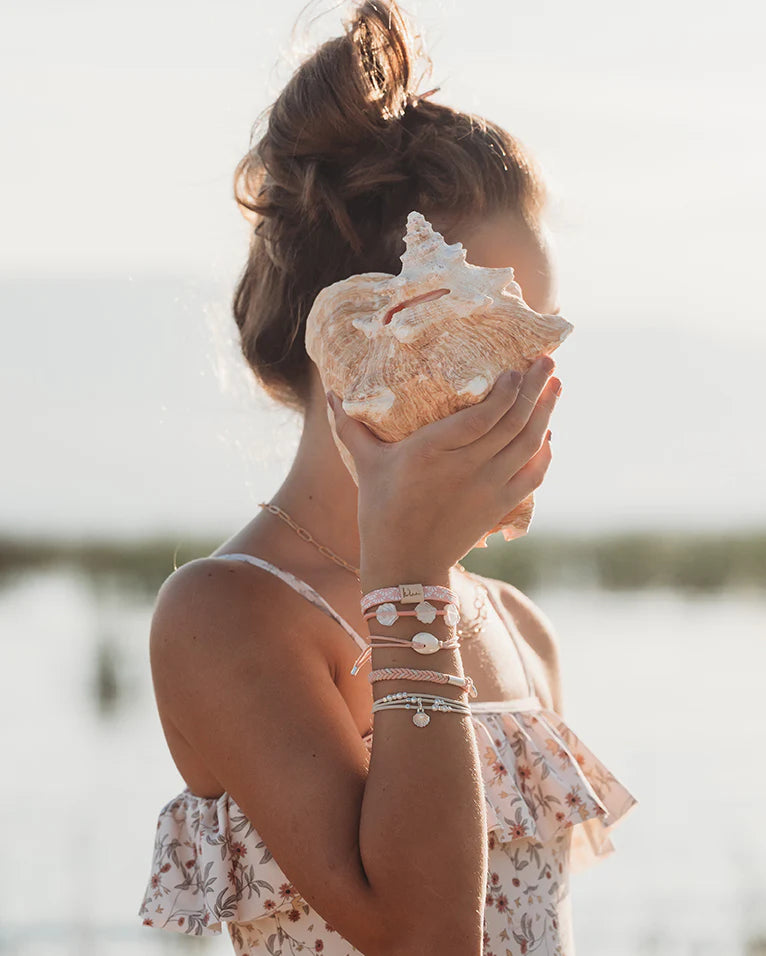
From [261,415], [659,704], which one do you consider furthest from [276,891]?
[659,704]

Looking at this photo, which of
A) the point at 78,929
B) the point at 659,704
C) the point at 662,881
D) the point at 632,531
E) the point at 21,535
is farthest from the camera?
the point at 632,531

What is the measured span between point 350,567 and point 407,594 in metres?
0.33

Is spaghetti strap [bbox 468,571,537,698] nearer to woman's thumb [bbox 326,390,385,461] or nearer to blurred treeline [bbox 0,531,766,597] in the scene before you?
woman's thumb [bbox 326,390,385,461]

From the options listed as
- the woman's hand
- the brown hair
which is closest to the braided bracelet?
the woman's hand

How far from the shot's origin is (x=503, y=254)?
157 cm

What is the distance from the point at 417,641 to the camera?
1.26 meters

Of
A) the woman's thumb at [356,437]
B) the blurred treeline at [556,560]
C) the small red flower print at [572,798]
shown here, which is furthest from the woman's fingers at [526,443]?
the blurred treeline at [556,560]

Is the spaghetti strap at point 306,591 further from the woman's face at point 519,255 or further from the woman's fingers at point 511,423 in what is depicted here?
the woman's face at point 519,255

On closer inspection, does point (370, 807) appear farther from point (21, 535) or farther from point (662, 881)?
point (21, 535)

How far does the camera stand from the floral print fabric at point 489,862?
147 cm

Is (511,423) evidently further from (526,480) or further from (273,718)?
(273,718)

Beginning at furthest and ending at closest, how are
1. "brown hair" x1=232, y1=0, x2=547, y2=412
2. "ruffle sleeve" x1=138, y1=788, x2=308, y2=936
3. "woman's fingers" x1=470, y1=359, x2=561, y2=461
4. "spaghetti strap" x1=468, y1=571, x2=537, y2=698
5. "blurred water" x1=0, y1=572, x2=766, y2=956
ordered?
"blurred water" x1=0, y1=572, x2=766, y2=956
"spaghetti strap" x1=468, y1=571, x2=537, y2=698
"brown hair" x1=232, y1=0, x2=547, y2=412
"ruffle sleeve" x1=138, y1=788, x2=308, y2=936
"woman's fingers" x1=470, y1=359, x2=561, y2=461

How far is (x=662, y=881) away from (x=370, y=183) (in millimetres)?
4000

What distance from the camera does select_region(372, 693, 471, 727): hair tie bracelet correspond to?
1.24 m
